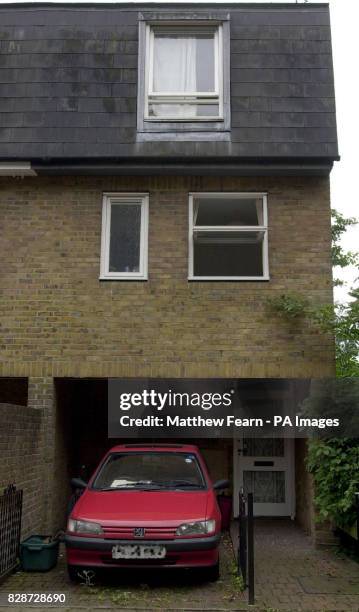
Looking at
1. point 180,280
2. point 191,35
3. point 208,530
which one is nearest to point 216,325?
point 180,280

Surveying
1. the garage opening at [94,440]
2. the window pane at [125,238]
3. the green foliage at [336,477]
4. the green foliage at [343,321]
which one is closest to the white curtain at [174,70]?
the window pane at [125,238]

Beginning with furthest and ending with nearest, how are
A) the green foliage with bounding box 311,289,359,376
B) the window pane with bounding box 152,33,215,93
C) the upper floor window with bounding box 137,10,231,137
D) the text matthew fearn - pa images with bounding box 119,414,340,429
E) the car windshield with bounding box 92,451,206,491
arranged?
the text matthew fearn - pa images with bounding box 119,414,340,429 → the window pane with bounding box 152,33,215,93 → the upper floor window with bounding box 137,10,231,137 → the green foliage with bounding box 311,289,359,376 → the car windshield with bounding box 92,451,206,491

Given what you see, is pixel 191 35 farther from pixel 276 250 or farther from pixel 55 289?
pixel 55 289

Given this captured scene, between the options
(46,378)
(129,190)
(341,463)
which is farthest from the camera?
(129,190)

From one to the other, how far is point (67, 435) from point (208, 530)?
4521mm

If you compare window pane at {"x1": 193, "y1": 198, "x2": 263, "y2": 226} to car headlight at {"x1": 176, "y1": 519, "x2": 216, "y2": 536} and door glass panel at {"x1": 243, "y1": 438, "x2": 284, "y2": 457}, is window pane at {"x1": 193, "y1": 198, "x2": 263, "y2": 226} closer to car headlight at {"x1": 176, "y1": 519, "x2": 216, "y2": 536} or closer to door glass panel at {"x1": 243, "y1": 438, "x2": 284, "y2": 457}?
door glass panel at {"x1": 243, "y1": 438, "x2": 284, "y2": 457}

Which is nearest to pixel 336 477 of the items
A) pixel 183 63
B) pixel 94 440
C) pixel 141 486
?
pixel 141 486

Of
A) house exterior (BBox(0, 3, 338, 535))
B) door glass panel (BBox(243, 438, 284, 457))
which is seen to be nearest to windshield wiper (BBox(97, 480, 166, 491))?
house exterior (BBox(0, 3, 338, 535))

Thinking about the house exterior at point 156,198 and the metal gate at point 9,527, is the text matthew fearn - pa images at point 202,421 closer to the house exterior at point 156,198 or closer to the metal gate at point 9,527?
the house exterior at point 156,198

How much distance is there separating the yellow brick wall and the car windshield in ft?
4.73

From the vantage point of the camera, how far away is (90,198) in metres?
9.65

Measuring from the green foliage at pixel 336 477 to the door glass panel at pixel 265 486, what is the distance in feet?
9.34

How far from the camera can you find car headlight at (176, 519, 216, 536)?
6410 mm

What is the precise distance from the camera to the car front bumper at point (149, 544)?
6328mm
